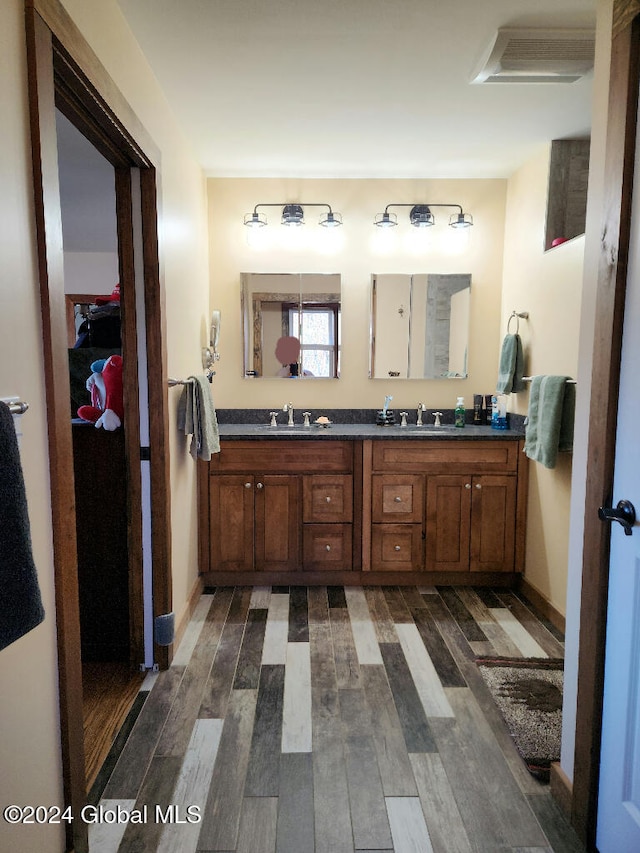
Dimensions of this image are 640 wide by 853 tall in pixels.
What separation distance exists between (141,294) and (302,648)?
68.2 inches

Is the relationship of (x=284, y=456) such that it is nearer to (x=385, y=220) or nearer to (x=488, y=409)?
(x=488, y=409)

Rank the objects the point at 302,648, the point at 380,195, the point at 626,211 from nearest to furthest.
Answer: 1. the point at 626,211
2. the point at 302,648
3. the point at 380,195

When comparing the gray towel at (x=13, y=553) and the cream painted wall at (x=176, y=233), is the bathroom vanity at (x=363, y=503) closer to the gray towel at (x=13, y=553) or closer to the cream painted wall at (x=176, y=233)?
the cream painted wall at (x=176, y=233)

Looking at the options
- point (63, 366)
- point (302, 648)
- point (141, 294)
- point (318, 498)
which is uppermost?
point (141, 294)

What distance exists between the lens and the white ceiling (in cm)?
178

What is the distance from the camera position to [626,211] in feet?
4.03

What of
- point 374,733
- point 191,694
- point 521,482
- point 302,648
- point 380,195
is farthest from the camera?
point 380,195

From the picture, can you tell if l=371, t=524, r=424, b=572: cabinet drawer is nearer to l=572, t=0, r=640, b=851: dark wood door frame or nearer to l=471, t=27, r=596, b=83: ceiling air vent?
l=572, t=0, r=640, b=851: dark wood door frame

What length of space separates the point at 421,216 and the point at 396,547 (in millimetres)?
2079

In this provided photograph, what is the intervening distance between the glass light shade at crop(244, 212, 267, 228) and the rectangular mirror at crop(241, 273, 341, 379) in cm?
31

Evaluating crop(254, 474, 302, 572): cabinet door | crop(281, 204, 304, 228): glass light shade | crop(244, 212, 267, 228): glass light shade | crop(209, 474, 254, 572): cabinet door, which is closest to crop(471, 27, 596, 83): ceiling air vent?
crop(281, 204, 304, 228): glass light shade

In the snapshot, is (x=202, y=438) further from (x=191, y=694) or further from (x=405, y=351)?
(x=405, y=351)

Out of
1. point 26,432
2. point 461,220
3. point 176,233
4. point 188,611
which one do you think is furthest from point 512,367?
point 26,432

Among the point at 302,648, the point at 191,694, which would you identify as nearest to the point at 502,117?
the point at 302,648
